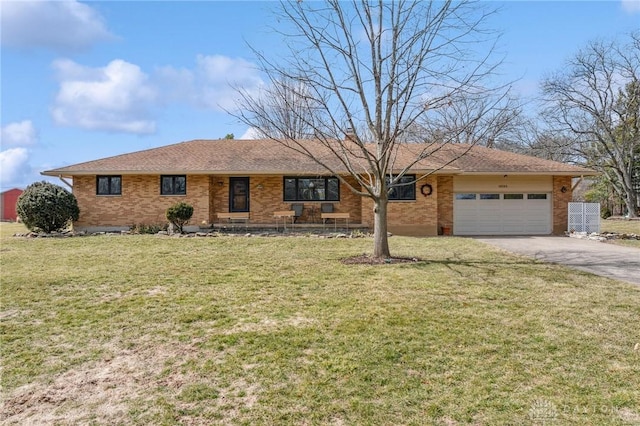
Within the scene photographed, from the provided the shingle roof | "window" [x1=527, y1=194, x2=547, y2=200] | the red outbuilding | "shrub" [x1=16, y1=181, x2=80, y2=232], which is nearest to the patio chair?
the shingle roof

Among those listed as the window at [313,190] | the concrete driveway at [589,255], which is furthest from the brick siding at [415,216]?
the concrete driveway at [589,255]

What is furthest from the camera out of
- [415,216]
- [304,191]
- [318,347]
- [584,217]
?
[304,191]

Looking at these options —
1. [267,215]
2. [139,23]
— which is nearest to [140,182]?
[267,215]

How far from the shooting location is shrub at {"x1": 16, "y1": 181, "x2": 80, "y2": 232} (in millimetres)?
15180

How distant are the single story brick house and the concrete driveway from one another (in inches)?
153

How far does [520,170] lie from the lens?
17.9 m

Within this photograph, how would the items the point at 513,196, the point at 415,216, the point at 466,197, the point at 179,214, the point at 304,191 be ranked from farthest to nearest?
the point at 513,196 → the point at 466,197 → the point at 304,191 → the point at 415,216 → the point at 179,214

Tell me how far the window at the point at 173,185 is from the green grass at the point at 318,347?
926cm

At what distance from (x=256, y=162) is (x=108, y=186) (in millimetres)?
6307

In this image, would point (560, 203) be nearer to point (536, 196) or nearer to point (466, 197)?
point (536, 196)

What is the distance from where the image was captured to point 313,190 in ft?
59.7

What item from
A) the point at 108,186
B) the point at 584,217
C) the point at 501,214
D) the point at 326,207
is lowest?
the point at 584,217

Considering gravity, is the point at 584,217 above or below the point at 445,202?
below

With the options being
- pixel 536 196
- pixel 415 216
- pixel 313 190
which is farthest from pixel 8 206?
pixel 536 196
